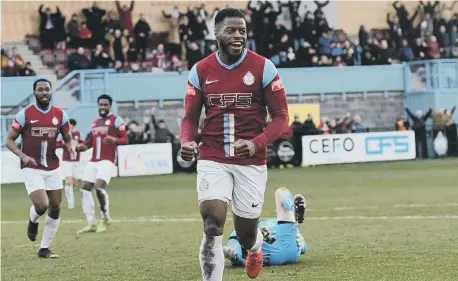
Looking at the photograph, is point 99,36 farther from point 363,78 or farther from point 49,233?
point 49,233

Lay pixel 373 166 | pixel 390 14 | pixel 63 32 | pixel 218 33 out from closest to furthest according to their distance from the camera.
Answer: pixel 218 33
pixel 373 166
pixel 63 32
pixel 390 14

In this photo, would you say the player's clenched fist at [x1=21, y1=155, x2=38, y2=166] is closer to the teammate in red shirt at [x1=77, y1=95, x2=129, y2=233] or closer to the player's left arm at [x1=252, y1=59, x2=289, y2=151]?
the teammate in red shirt at [x1=77, y1=95, x2=129, y2=233]

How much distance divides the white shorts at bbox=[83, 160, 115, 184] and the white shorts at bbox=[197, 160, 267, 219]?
9.42m

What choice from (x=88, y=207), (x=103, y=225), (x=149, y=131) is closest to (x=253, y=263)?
(x=103, y=225)

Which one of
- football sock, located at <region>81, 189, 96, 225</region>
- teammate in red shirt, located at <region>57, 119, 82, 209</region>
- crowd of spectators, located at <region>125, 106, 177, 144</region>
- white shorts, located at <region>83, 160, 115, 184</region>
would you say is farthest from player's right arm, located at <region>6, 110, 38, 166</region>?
crowd of spectators, located at <region>125, 106, 177, 144</region>

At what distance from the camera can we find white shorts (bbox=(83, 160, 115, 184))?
18.3 meters

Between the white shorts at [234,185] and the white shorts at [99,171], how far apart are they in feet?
30.9

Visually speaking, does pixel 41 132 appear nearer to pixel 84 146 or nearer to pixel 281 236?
pixel 84 146

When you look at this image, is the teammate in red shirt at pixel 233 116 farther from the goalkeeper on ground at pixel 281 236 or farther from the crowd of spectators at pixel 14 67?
the crowd of spectators at pixel 14 67

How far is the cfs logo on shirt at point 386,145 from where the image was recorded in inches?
1457

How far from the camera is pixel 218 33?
8.99 metres

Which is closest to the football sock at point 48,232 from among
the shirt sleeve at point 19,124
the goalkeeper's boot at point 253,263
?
the shirt sleeve at point 19,124

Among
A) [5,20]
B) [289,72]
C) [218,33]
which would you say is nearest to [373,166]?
[289,72]

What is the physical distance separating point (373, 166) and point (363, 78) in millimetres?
8046
